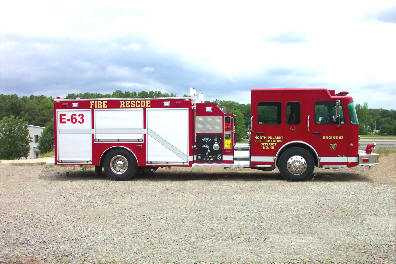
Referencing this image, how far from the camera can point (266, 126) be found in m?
11.3

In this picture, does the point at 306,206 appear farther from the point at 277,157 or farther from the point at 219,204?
the point at 277,157

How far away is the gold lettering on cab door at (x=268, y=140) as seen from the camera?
11.2 metres

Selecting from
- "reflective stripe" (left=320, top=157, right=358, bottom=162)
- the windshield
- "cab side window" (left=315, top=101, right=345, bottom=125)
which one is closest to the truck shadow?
"reflective stripe" (left=320, top=157, right=358, bottom=162)

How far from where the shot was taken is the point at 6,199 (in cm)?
902

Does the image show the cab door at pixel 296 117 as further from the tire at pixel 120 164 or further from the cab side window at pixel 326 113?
the tire at pixel 120 164

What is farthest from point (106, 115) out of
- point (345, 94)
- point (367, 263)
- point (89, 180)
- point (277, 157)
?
point (367, 263)

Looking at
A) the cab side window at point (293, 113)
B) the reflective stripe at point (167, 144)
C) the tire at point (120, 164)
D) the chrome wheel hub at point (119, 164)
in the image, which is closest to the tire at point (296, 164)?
the cab side window at point (293, 113)

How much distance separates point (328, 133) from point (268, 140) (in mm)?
1757

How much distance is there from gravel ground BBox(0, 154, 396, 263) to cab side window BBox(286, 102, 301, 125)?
1.82 m

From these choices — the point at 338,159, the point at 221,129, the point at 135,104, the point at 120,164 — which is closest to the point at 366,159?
the point at 338,159

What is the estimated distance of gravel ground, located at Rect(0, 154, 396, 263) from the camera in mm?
5039

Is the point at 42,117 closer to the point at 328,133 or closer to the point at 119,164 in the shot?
the point at 119,164

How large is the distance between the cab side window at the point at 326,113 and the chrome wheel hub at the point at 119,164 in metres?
5.98

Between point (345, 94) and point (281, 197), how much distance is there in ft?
14.9
